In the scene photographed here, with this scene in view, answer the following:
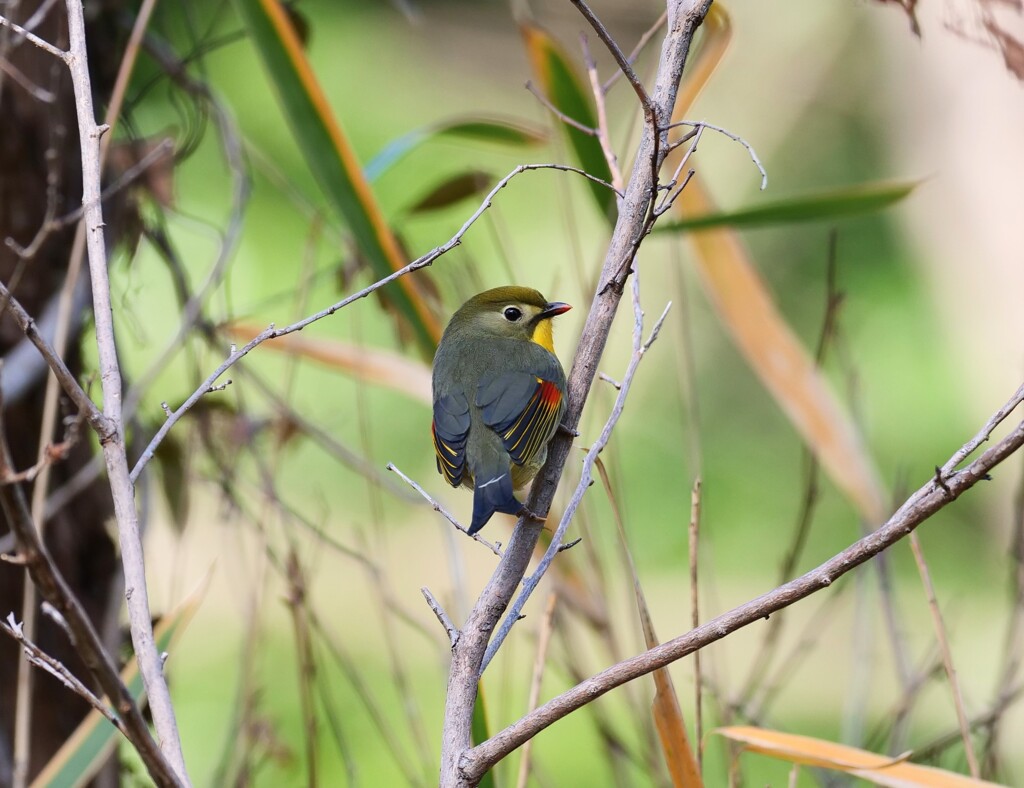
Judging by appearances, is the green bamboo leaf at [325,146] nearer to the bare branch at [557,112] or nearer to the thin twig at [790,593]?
the bare branch at [557,112]

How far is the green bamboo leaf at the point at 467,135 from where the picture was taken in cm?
251

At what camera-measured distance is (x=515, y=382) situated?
221cm

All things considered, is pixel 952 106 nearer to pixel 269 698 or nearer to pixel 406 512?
pixel 406 512

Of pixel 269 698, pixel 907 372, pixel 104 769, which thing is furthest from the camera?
pixel 907 372

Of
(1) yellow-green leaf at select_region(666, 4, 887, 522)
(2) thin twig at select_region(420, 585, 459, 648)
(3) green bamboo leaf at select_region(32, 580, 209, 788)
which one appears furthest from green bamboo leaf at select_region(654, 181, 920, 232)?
(3) green bamboo leaf at select_region(32, 580, 209, 788)

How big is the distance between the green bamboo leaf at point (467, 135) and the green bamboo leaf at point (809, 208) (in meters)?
0.51

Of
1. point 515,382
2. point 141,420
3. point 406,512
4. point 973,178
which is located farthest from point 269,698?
point 973,178

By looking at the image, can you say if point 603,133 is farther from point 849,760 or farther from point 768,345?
point 849,760

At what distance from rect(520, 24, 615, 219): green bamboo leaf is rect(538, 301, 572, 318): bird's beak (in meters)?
0.30

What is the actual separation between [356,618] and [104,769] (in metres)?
3.77

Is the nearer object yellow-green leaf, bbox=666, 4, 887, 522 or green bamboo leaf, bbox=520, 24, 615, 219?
green bamboo leaf, bbox=520, 24, 615, 219

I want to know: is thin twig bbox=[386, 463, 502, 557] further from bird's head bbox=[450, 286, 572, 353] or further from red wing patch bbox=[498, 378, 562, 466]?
bird's head bbox=[450, 286, 572, 353]

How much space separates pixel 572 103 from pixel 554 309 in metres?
0.50

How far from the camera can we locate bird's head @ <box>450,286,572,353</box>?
8.22 ft
